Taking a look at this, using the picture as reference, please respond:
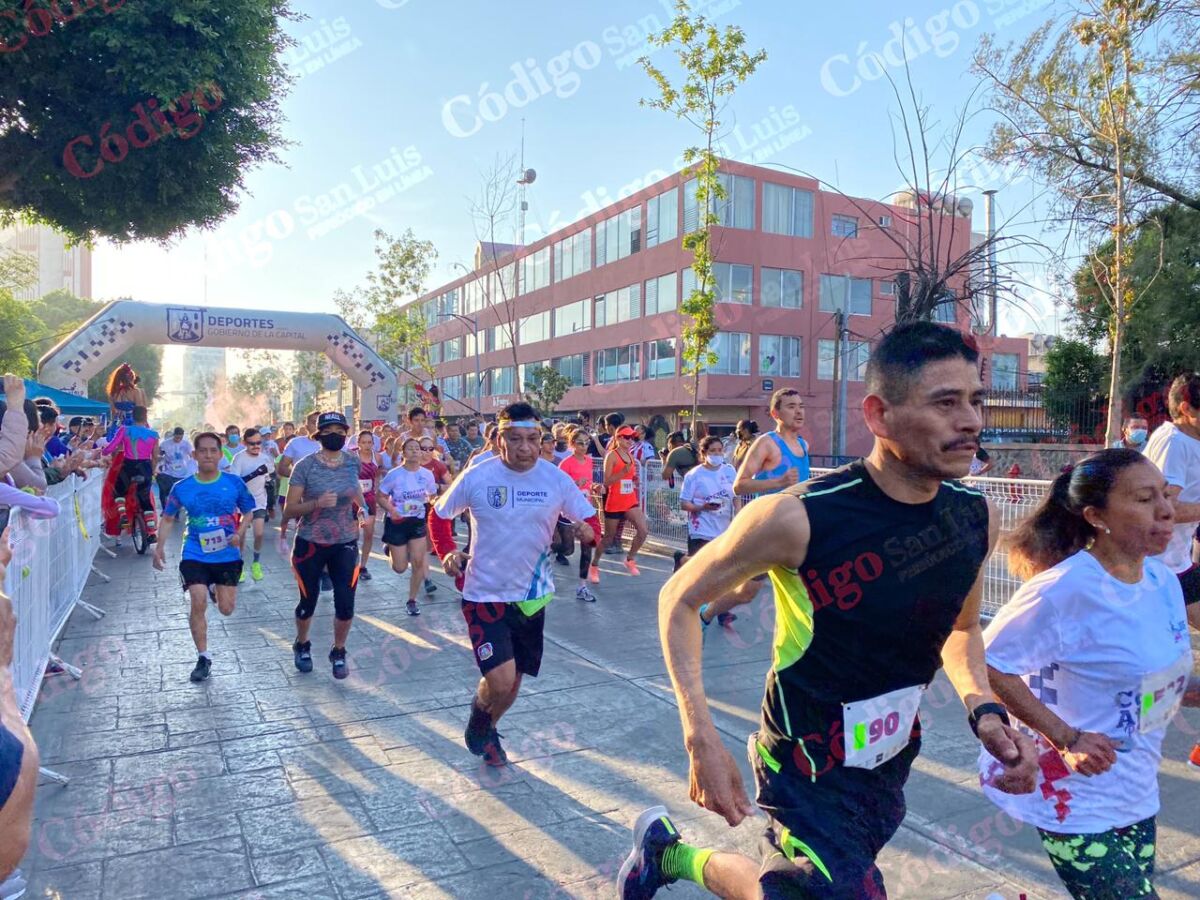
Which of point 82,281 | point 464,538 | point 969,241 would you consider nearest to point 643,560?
point 464,538

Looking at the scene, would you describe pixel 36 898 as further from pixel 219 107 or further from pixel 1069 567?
pixel 219 107

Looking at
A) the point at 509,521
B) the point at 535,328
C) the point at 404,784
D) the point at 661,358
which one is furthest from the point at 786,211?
the point at 404,784

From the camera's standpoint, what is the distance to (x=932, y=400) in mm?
2113

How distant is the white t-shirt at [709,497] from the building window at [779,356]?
25782 mm

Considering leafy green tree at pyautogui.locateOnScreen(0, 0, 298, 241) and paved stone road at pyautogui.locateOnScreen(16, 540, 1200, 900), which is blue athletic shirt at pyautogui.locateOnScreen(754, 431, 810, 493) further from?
leafy green tree at pyautogui.locateOnScreen(0, 0, 298, 241)

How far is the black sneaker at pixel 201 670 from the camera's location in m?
6.32

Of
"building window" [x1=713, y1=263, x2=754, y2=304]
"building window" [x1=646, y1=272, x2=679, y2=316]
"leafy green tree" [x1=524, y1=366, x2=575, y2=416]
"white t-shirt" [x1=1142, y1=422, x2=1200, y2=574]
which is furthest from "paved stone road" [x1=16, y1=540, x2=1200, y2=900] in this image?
"building window" [x1=646, y1=272, x2=679, y2=316]

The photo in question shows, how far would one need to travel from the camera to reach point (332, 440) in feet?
22.4

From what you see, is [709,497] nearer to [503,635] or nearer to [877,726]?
[503,635]

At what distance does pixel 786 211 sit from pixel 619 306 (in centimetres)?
811

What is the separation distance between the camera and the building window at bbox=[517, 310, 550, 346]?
44.8m

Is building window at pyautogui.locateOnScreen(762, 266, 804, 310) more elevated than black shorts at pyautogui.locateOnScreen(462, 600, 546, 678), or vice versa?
building window at pyautogui.locateOnScreen(762, 266, 804, 310)

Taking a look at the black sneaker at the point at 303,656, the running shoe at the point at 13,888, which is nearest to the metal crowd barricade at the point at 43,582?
the running shoe at the point at 13,888

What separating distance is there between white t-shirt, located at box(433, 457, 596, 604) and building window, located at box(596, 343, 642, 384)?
31263 mm
